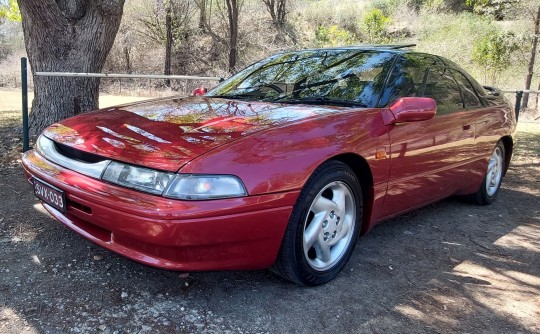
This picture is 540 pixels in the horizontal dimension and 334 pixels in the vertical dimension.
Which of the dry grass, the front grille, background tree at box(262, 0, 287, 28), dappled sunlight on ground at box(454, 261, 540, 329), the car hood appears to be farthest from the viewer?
background tree at box(262, 0, 287, 28)

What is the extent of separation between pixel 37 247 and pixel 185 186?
1.52m

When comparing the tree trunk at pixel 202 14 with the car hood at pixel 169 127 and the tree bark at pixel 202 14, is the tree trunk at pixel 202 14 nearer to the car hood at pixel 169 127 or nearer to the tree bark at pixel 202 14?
the tree bark at pixel 202 14

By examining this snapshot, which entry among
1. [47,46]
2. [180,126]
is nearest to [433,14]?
[47,46]

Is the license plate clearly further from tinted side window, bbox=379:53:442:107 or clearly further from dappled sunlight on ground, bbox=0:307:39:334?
tinted side window, bbox=379:53:442:107

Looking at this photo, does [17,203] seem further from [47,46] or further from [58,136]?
[47,46]

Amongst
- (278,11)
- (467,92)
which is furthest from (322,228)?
(278,11)

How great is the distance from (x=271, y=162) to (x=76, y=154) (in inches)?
45.5

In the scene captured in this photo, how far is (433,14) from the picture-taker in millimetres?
28859

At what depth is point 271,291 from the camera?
264cm

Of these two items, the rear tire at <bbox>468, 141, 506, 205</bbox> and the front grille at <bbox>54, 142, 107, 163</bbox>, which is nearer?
the front grille at <bbox>54, 142, 107, 163</bbox>

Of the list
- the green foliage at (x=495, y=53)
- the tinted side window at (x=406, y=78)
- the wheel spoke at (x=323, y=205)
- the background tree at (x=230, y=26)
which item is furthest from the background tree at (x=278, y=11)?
the wheel spoke at (x=323, y=205)

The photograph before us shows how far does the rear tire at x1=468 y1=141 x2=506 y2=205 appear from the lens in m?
4.52

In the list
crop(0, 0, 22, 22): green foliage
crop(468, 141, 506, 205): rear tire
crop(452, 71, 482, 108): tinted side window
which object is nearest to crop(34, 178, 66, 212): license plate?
crop(452, 71, 482, 108): tinted side window

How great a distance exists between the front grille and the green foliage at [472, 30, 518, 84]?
724 inches
